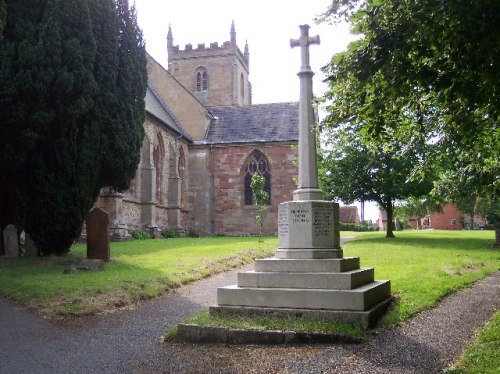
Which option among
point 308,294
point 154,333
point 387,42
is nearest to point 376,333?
point 308,294

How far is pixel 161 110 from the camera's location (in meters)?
32.1

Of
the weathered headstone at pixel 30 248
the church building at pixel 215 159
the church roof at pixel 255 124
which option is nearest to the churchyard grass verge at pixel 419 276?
the weathered headstone at pixel 30 248

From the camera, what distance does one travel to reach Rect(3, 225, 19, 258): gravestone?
612 inches

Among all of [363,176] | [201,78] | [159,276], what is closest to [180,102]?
[363,176]

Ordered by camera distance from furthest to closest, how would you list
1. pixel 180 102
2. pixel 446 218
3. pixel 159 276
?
1. pixel 446 218
2. pixel 180 102
3. pixel 159 276

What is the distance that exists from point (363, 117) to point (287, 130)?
2734 cm

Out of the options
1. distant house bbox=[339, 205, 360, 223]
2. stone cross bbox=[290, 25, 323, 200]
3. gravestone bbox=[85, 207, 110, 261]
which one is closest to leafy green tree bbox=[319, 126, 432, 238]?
gravestone bbox=[85, 207, 110, 261]

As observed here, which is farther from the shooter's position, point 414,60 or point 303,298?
point 303,298

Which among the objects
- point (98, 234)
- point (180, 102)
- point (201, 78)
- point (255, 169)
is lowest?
point (98, 234)

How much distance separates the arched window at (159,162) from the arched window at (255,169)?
6.37 meters

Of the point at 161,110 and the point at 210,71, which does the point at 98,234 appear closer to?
the point at 161,110

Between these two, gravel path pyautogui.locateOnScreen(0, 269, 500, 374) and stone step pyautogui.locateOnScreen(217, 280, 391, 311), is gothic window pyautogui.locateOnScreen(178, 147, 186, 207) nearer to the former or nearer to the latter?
gravel path pyautogui.locateOnScreen(0, 269, 500, 374)

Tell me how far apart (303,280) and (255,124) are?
28747mm

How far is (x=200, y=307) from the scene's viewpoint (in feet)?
28.9
